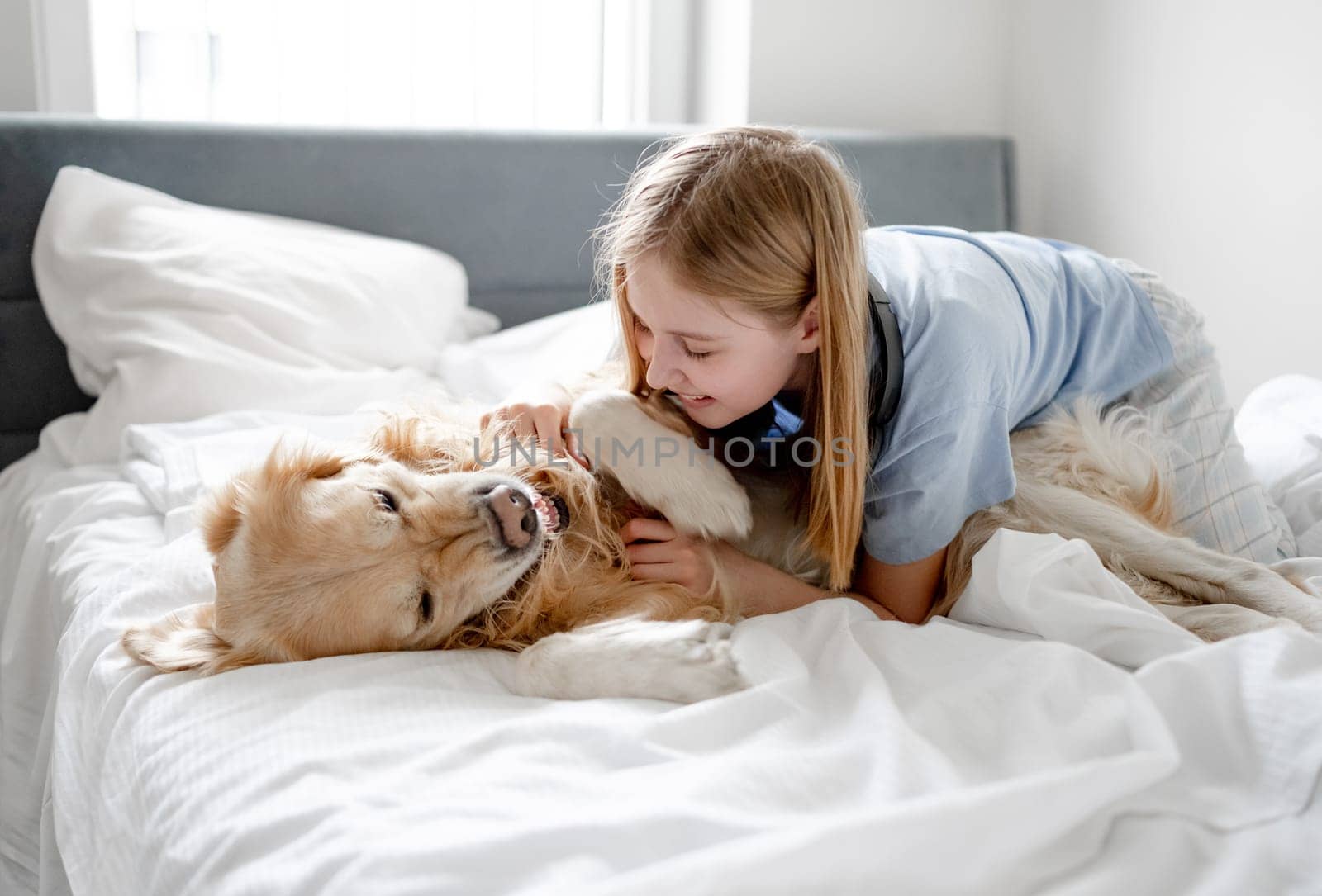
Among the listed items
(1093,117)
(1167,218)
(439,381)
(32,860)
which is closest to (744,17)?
(1093,117)

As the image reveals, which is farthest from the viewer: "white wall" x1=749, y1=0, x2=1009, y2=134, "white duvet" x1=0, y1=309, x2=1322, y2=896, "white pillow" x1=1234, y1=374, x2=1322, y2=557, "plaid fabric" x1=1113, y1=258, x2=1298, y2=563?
"white wall" x1=749, y1=0, x2=1009, y2=134

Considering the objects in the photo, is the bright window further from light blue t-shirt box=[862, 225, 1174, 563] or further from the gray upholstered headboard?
light blue t-shirt box=[862, 225, 1174, 563]

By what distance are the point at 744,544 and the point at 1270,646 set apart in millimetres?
680

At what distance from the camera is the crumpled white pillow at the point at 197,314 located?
2.20 m

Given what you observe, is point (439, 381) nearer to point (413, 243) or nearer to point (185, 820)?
point (413, 243)

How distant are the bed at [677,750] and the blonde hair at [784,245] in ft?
0.71

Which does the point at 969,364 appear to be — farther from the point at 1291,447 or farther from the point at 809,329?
the point at 1291,447

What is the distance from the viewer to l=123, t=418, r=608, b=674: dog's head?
4.27 ft

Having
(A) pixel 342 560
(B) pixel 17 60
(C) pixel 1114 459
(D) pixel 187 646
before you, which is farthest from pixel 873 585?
(B) pixel 17 60

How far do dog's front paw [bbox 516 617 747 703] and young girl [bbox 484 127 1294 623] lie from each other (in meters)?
0.19

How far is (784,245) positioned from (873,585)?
52cm

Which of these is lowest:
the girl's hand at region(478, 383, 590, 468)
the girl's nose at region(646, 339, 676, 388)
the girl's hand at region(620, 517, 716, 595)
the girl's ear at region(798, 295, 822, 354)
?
the girl's hand at region(620, 517, 716, 595)

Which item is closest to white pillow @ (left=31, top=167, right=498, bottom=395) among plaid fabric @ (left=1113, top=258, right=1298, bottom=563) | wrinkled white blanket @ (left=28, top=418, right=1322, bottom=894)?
wrinkled white blanket @ (left=28, top=418, right=1322, bottom=894)

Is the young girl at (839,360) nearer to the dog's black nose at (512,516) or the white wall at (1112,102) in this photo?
the dog's black nose at (512,516)
